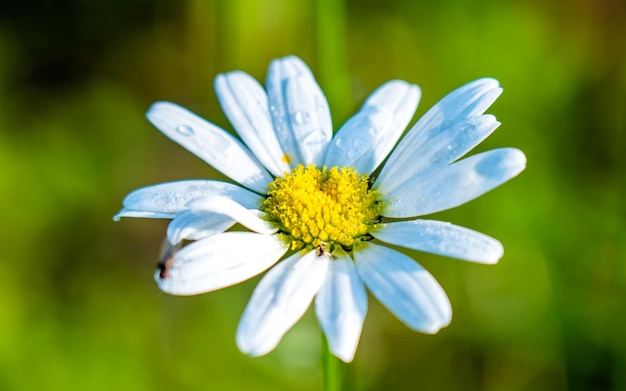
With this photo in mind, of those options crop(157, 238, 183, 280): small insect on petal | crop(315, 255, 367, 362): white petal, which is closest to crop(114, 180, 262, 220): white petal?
crop(157, 238, 183, 280): small insect on petal

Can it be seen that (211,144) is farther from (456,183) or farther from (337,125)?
(337,125)

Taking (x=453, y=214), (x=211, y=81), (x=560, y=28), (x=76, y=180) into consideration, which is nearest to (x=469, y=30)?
(x=560, y=28)

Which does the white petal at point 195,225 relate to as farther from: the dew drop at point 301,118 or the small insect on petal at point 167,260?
the dew drop at point 301,118

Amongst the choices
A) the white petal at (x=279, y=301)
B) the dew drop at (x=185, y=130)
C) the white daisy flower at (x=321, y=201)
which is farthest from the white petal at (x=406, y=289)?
the dew drop at (x=185, y=130)

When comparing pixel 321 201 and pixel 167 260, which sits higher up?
pixel 321 201

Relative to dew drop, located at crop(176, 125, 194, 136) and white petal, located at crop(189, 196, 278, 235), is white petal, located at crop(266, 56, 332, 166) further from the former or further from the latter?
white petal, located at crop(189, 196, 278, 235)

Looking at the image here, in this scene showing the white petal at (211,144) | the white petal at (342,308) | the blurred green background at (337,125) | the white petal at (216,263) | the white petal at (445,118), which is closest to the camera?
the white petal at (342,308)

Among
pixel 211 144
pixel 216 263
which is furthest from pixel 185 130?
pixel 216 263
